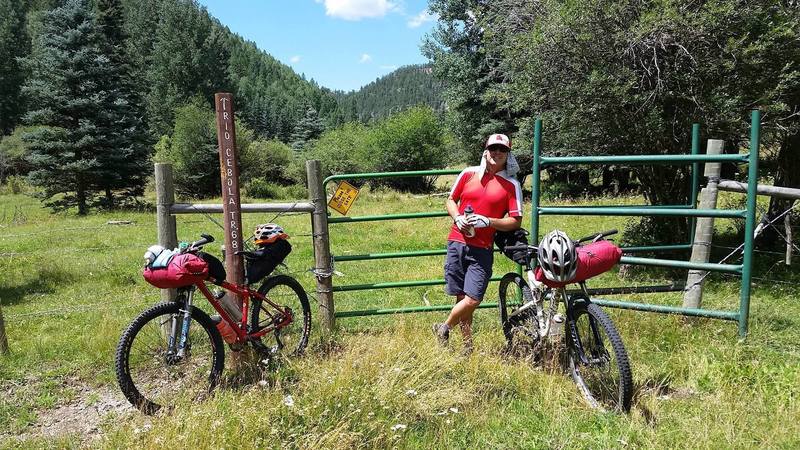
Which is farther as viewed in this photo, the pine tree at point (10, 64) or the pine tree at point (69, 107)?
the pine tree at point (10, 64)

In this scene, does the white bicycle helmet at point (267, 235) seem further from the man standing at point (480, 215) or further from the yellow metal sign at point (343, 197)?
the man standing at point (480, 215)

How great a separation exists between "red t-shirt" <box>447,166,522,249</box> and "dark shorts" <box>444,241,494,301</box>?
6 centimetres

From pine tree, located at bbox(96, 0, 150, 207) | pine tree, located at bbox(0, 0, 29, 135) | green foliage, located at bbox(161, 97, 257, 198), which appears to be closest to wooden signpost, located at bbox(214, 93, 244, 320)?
pine tree, located at bbox(96, 0, 150, 207)

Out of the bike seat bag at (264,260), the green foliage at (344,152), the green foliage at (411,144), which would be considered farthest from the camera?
the green foliage at (344,152)

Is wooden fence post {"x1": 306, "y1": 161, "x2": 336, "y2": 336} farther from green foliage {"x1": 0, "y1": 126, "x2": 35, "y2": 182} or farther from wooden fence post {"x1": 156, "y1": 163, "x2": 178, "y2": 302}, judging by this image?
green foliage {"x1": 0, "y1": 126, "x2": 35, "y2": 182}

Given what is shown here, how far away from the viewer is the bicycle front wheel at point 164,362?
3334mm

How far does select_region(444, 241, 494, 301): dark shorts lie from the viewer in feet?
12.9

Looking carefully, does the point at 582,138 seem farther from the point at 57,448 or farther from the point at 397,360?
the point at 57,448

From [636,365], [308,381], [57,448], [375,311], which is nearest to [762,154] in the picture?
[636,365]

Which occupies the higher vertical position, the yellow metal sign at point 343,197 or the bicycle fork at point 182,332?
the yellow metal sign at point 343,197

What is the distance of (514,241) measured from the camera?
4082mm

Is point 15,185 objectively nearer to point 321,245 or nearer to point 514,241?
point 321,245

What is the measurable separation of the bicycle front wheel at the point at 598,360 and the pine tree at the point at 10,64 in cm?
5360

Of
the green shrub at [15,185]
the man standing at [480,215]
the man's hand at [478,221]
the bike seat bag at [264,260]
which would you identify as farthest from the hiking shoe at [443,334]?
the green shrub at [15,185]
